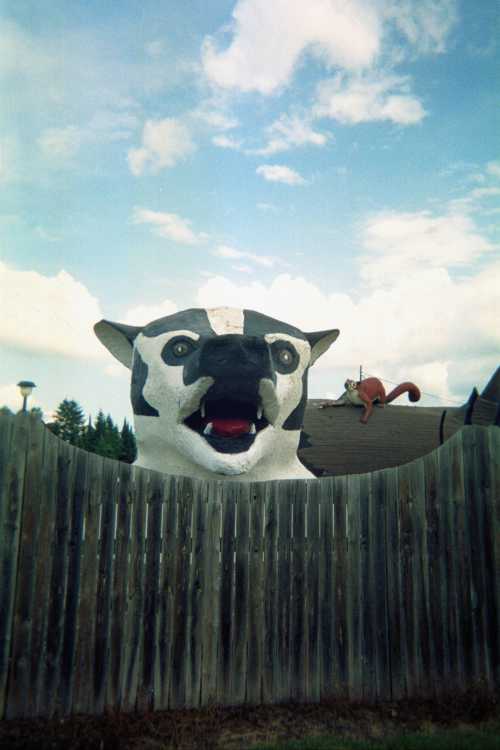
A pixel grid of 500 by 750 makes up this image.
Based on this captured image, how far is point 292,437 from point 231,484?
1.71 meters

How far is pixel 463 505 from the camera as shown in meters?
3.69

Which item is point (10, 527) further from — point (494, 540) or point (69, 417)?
point (69, 417)

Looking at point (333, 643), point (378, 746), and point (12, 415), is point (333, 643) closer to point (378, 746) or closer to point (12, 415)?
point (378, 746)

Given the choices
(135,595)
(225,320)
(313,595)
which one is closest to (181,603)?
(135,595)

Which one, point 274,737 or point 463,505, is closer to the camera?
point 274,737

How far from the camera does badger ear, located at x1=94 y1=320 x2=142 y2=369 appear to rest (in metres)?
5.68

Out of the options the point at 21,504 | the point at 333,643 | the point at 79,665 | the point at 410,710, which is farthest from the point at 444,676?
the point at 21,504

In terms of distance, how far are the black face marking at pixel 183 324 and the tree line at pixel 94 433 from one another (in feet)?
72.6

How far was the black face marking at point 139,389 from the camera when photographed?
4.96 m

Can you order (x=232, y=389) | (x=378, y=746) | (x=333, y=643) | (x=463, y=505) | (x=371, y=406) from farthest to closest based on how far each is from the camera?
(x=371, y=406) < (x=232, y=389) < (x=463, y=505) < (x=333, y=643) < (x=378, y=746)

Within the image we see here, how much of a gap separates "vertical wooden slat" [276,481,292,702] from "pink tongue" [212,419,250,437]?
1066 mm

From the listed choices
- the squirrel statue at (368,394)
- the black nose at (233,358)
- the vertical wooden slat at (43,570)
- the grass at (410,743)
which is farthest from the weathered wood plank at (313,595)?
the squirrel statue at (368,394)

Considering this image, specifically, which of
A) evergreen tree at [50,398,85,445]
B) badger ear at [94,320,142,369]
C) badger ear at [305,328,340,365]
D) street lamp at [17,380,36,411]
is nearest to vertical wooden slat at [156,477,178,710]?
badger ear at [94,320,142,369]

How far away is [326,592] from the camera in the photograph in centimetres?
350
